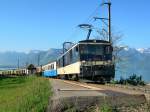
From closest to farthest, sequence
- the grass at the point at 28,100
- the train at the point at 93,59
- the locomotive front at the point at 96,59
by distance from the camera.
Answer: the grass at the point at 28,100 < the train at the point at 93,59 < the locomotive front at the point at 96,59

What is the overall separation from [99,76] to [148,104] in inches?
1126

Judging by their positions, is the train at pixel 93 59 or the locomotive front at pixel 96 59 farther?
the locomotive front at pixel 96 59

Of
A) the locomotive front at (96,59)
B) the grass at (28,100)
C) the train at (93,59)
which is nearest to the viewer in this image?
the grass at (28,100)

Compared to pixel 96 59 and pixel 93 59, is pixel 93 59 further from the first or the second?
pixel 96 59

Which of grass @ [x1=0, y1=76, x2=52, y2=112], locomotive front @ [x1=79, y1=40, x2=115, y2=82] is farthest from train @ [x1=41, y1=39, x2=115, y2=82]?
grass @ [x1=0, y1=76, x2=52, y2=112]

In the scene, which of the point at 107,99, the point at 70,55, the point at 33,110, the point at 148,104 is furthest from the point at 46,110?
the point at 70,55

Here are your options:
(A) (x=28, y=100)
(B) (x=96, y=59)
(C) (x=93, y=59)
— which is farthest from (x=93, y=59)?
(A) (x=28, y=100)

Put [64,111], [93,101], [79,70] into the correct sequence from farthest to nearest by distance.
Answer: [79,70]
[93,101]
[64,111]

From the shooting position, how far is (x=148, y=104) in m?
13.2

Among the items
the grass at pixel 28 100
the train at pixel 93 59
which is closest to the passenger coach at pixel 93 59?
the train at pixel 93 59

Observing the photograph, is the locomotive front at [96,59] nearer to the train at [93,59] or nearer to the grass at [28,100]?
the train at [93,59]

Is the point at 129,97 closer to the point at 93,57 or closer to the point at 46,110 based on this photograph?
the point at 46,110

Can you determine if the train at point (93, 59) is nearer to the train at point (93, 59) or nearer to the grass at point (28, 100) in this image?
the train at point (93, 59)

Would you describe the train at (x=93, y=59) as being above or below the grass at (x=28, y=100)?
above
